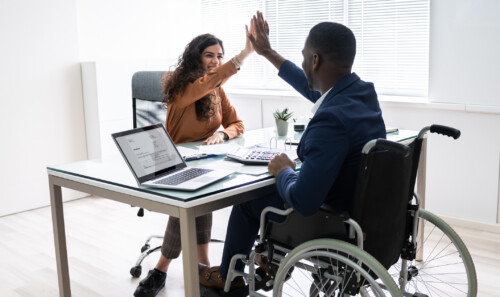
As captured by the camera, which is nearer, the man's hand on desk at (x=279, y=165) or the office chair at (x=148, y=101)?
the man's hand on desk at (x=279, y=165)

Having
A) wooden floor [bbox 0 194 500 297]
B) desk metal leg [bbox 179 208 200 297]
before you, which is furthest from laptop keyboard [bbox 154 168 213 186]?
wooden floor [bbox 0 194 500 297]

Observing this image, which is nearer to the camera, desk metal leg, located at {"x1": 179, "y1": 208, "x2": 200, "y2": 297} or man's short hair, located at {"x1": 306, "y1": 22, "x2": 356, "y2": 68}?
desk metal leg, located at {"x1": 179, "y1": 208, "x2": 200, "y2": 297}

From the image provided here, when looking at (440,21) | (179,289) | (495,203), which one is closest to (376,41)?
(440,21)

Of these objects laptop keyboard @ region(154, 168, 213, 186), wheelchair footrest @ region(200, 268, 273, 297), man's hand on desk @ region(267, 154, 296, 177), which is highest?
man's hand on desk @ region(267, 154, 296, 177)

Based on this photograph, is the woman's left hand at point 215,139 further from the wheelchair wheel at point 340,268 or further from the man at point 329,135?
the wheelchair wheel at point 340,268

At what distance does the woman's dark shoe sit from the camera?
8.02 ft

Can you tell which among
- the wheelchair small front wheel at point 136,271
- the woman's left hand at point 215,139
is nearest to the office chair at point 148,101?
the wheelchair small front wheel at point 136,271

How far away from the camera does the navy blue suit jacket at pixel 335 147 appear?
179 centimetres

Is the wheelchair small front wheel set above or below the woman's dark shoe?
below

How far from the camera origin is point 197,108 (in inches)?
119

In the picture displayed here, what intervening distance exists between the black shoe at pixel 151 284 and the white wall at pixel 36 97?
1.84m

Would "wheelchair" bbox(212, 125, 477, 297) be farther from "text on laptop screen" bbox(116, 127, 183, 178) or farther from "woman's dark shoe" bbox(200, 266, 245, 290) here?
"text on laptop screen" bbox(116, 127, 183, 178)

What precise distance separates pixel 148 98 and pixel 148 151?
Result: 3.73 feet

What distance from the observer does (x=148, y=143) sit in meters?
2.15
